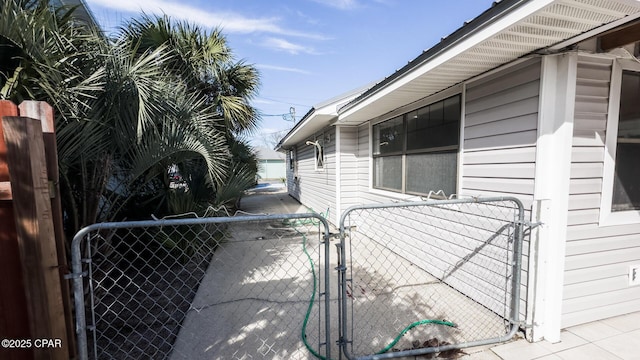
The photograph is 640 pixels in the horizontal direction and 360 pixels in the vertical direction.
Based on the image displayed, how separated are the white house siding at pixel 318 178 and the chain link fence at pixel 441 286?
2636mm

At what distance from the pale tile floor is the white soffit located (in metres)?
2.27

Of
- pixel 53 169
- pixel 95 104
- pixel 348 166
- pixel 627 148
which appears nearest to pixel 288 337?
pixel 53 169

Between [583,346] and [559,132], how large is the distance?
5.38ft

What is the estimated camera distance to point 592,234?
2.19m

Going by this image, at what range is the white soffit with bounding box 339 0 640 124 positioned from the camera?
1.49 m

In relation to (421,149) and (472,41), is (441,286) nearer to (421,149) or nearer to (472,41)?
(421,149)

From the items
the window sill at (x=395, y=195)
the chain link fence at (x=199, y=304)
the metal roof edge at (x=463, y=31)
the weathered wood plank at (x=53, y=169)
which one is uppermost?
the metal roof edge at (x=463, y=31)

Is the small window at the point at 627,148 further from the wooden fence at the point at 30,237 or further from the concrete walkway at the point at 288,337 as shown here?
the wooden fence at the point at 30,237

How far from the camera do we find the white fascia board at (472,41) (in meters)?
1.52

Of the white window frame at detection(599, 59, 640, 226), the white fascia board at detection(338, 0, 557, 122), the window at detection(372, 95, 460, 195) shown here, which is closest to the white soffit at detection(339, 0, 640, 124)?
the white fascia board at detection(338, 0, 557, 122)

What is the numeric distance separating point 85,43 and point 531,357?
4.35 m

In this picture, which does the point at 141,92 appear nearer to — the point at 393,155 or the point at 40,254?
the point at 40,254

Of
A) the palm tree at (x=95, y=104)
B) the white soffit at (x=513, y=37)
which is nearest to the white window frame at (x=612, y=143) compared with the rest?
the white soffit at (x=513, y=37)

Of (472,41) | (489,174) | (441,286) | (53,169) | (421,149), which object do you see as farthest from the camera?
(421,149)
